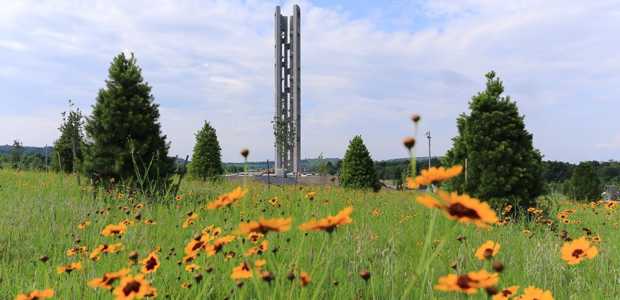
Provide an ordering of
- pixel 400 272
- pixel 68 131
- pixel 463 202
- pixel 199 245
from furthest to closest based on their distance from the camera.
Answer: pixel 68 131 → pixel 400 272 → pixel 199 245 → pixel 463 202

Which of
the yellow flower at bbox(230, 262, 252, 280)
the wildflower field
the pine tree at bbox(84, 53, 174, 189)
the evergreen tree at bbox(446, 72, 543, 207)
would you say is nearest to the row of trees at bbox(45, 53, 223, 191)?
the pine tree at bbox(84, 53, 174, 189)

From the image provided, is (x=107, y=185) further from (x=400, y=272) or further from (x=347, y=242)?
(x=400, y=272)

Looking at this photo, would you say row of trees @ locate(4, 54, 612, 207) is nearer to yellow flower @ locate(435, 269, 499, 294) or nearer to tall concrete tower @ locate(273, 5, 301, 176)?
yellow flower @ locate(435, 269, 499, 294)

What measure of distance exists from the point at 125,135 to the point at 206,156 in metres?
11.6

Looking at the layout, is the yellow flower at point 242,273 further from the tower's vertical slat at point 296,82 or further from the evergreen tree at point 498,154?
the tower's vertical slat at point 296,82

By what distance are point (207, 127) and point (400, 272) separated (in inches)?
755

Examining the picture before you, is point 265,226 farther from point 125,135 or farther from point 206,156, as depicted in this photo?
point 206,156

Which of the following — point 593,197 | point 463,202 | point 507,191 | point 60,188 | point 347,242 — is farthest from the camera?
point 593,197

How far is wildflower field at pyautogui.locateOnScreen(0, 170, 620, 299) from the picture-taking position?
59.7 inches

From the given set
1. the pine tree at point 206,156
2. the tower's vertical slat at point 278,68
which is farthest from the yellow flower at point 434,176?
the tower's vertical slat at point 278,68

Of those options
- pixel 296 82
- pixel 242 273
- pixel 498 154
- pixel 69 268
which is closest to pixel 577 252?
pixel 242 273

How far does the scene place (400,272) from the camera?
350 cm

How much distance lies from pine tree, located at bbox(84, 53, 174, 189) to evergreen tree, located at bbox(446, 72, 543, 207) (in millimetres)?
5674

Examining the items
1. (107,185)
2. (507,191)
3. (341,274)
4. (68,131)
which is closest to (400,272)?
(341,274)
